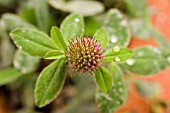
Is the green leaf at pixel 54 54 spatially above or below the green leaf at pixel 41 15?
above

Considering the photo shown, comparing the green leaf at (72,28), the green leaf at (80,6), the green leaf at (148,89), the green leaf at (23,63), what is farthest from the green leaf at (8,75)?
the green leaf at (148,89)

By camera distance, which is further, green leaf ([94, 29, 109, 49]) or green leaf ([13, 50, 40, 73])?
green leaf ([13, 50, 40, 73])

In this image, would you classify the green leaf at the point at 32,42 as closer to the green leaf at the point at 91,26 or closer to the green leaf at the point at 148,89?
the green leaf at the point at 91,26

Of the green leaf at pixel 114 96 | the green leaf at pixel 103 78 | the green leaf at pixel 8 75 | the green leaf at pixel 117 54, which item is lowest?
the green leaf at pixel 114 96

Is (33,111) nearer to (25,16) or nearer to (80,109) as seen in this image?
(80,109)

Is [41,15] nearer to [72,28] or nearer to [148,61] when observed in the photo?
[72,28]

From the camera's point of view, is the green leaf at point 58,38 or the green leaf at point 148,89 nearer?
the green leaf at point 58,38

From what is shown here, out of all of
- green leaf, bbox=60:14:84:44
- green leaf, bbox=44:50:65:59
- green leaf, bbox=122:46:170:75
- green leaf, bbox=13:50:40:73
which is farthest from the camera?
green leaf, bbox=13:50:40:73

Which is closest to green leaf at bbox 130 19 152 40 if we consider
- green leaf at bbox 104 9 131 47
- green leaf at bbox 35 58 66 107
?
green leaf at bbox 104 9 131 47

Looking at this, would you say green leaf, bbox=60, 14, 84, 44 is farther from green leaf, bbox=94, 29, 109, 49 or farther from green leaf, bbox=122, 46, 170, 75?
green leaf, bbox=122, 46, 170, 75
